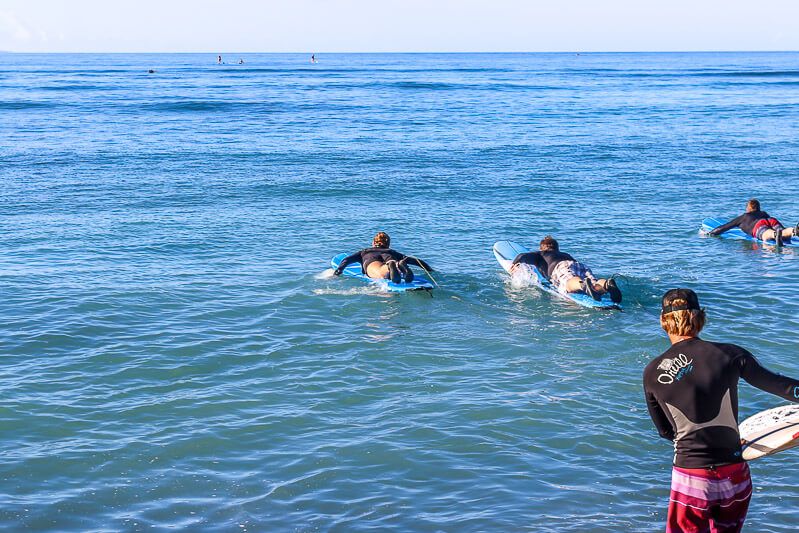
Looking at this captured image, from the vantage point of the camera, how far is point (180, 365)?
1314 centimetres

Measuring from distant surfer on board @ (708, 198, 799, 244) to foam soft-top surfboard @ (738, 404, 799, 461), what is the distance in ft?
51.2

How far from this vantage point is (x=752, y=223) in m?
20.9

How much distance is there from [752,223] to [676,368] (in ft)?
56.3

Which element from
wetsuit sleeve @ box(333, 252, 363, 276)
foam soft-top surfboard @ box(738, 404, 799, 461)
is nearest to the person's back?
foam soft-top surfboard @ box(738, 404, 799, 461)

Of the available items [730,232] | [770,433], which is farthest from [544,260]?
[770,433]

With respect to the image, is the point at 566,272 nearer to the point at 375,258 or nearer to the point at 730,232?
the point at 375,258

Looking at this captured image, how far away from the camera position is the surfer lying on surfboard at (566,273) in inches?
617

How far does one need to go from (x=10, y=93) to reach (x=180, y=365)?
6436 cm

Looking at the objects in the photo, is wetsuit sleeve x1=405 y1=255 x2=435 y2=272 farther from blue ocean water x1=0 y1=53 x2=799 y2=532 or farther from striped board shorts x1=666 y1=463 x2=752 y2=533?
striped board shorts x1=666 y1=463 x2=752 y2=533

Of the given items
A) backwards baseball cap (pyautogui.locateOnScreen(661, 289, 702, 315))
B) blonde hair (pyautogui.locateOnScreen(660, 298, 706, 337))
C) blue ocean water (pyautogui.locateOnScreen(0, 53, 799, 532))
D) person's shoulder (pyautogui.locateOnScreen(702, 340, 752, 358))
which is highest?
backwards baseball cap (pyautogui.locateOnScreen(661, 289, 702, 315))

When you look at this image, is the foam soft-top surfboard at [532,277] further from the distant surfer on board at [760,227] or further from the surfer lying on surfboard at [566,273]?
the distant surfer on board at [760,227]

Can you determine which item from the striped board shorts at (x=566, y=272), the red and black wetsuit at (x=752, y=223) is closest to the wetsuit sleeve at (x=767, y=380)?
the striped board shorts at (x=566, y=272)

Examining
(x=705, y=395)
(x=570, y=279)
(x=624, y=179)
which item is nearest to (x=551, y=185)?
(x=624, y=179)

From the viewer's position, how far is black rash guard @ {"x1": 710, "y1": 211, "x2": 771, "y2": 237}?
68.6ft
